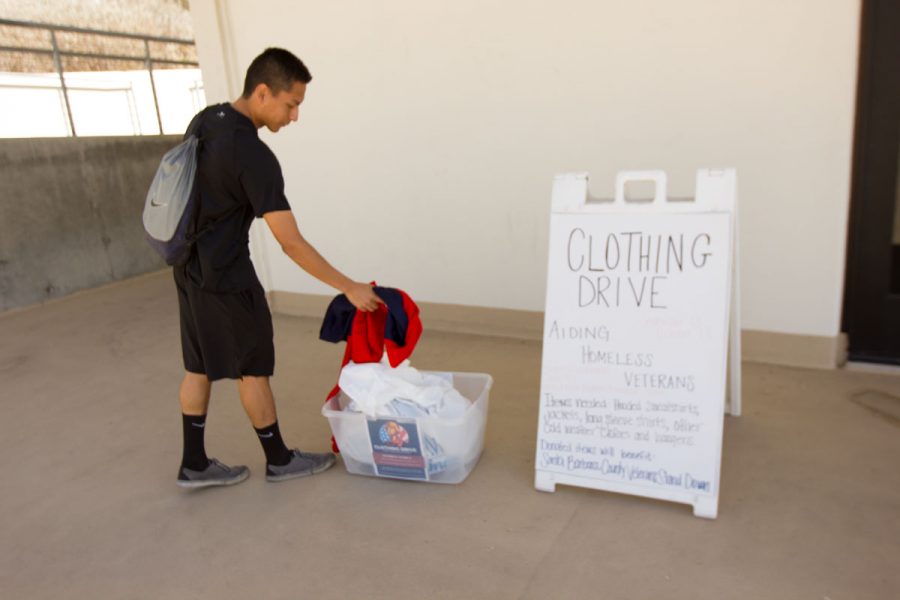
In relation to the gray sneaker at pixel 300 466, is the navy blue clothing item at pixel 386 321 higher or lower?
higher

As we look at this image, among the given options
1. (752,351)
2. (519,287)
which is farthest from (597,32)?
(752,351)

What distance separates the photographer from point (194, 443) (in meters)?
2.48

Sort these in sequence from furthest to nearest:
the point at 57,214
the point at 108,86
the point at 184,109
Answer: the point at 184,109 → the point at 108,86 → the point at 57,214

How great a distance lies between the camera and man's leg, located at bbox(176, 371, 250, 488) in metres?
2.42

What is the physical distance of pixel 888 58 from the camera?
2.86 metres

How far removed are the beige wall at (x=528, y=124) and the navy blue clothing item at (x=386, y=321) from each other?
5.35ft

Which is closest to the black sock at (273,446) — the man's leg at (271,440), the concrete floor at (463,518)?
the man's leg at (271,440)

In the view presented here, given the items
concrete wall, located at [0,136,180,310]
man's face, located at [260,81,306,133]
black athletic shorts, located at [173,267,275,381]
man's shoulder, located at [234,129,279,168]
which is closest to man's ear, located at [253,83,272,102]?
man's face, located at [260,81,306,133]

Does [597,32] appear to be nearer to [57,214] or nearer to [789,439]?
[789,439]

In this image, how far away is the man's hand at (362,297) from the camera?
7.35ft

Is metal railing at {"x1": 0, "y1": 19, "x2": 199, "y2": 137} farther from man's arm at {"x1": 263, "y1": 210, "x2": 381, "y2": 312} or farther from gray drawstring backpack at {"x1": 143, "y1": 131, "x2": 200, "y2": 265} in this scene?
man's arm at {"x1": 263, "y1": 210, "x2": 381, "y2": 312}

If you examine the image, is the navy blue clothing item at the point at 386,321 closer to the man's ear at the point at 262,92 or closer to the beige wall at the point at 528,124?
the man's ear at the point at 262,92

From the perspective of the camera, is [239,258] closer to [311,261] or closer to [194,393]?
[311,261]

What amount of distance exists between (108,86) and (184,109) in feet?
3.14
